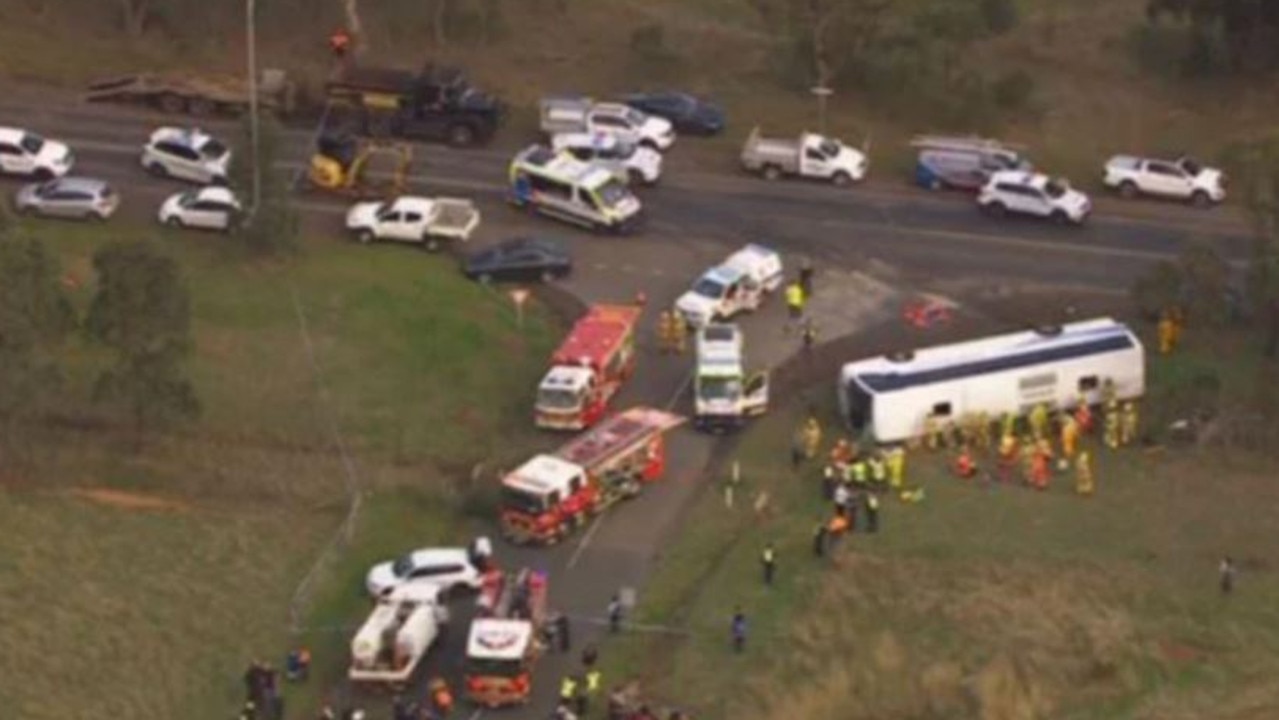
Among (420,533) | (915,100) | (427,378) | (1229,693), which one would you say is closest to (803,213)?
(915,100)

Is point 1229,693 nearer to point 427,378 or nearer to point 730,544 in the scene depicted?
point 730,544

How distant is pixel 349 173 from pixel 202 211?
16.9 feet

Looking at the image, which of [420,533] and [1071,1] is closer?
[420,533]

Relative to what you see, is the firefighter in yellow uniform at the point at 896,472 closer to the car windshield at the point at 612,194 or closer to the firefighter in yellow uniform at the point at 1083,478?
the firefighter in yellow uniform at the point at 1083,478

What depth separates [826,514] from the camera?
61062 mm

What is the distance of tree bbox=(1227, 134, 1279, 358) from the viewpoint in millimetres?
67062

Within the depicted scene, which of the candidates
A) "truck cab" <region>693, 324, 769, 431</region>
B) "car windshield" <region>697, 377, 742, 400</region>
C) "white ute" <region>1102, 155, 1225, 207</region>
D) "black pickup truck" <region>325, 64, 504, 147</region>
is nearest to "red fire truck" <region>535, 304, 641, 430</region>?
"truck cab" <region>693, 324, 769, 431</region>

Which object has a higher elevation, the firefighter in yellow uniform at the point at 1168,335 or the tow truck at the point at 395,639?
the firefighter in yellow uniform at the point at 1168,335

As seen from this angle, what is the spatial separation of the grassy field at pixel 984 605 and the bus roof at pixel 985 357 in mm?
2341

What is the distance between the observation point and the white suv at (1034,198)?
251ft

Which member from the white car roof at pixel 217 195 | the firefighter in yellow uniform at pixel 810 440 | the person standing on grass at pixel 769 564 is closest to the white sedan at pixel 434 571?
the person standing on grass at pixel 769 564

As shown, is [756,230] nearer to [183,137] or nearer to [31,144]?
[183,137]

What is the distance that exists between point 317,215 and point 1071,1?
1297 inches

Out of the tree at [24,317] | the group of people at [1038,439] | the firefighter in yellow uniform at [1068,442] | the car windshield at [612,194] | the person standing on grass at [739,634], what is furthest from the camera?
the car windshield at [612,194]
